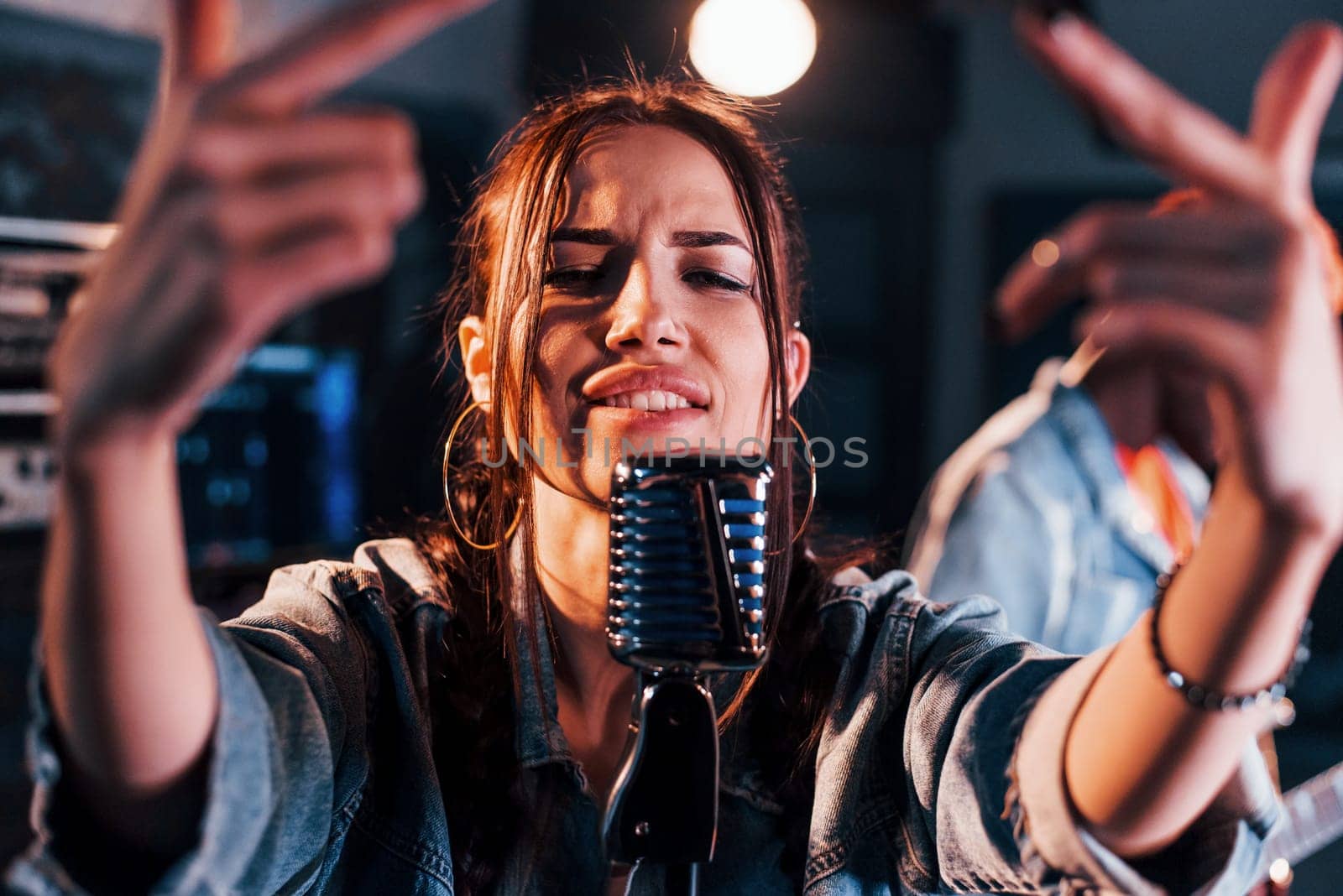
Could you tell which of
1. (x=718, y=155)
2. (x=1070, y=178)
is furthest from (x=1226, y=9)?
(x=718, y=155)

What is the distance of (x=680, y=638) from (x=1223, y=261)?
47cm

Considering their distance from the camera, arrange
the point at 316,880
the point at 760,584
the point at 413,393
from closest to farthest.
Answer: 1. the point at 760,584
2. the point at 316,880
3. the point at 413,393

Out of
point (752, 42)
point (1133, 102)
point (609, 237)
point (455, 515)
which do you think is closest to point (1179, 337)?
point (1133, 102)

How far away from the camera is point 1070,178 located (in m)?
4.61

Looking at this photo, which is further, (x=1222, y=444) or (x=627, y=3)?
(x=627, y=3)

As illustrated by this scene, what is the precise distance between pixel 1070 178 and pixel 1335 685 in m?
2.30

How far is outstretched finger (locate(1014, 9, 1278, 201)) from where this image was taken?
0.64 m

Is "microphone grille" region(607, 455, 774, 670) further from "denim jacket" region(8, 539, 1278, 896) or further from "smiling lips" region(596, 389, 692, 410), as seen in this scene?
"smiling lips" region(596, 389, 692, 410)

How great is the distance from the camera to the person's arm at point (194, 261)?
0.63 meters

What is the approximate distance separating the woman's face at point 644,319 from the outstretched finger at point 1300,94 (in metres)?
0.63

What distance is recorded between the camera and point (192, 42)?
67cm

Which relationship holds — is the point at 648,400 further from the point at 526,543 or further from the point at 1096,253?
the point at 1096,253

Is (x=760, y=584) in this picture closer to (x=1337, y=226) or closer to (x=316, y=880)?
(x=316, y=880)


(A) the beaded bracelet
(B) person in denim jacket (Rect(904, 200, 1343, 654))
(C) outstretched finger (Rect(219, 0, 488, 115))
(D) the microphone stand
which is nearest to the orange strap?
(B) person in denim jacket (Rect(904, 200, 1343, 654))
